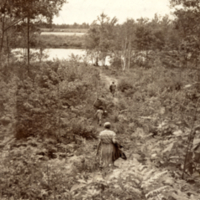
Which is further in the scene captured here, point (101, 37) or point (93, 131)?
point (101, 37)

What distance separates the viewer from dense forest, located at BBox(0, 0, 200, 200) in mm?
4246

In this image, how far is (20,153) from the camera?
7.77 metres

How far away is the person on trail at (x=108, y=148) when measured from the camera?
24.7 feet

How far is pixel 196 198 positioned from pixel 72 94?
39.7 feet

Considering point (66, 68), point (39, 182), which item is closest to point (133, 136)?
point (39, 182)

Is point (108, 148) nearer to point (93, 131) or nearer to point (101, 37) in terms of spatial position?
point (93, 131)

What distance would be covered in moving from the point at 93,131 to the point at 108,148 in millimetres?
4469

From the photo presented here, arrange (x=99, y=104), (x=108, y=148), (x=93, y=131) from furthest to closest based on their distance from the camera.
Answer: (x=99, y=104)
(x=93, y=131)
(x=108, y=148)

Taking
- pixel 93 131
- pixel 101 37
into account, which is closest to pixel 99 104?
pixel 93 131

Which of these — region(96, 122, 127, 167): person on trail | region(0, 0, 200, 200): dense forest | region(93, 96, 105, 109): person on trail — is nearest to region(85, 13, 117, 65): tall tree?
region(0, 0, 200, 200): dense forest

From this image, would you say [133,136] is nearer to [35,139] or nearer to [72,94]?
[35,139]

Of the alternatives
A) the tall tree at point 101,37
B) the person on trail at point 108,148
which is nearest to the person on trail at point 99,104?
the person on trail at point 108,148

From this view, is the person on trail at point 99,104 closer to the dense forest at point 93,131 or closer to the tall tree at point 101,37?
the dense forest at point 93,131

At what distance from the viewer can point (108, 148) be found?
298 inches
